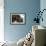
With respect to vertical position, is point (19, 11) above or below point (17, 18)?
above

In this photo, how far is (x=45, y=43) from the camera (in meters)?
2.84

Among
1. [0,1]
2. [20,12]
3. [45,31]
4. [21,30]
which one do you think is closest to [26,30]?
[21,30]

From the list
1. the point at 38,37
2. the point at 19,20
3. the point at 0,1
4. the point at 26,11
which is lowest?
the point at 38,37

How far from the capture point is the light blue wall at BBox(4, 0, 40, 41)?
18.5 ft

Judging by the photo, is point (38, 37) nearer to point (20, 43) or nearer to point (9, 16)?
point (20, 43)

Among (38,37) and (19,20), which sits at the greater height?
(19,20)

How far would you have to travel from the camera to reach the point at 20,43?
13.0ft

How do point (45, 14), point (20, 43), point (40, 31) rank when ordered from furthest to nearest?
1. point (45, 14)
2. point (20, 43)
3. point (40, 31)

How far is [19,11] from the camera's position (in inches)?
223

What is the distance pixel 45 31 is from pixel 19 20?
2922 mm

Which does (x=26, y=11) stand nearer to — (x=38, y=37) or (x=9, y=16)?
(x=9, y=16)

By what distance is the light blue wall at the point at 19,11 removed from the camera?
5.63m

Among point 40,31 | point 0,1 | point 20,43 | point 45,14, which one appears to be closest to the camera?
point 40,31

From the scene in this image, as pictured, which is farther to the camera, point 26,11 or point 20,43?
point 26,11
